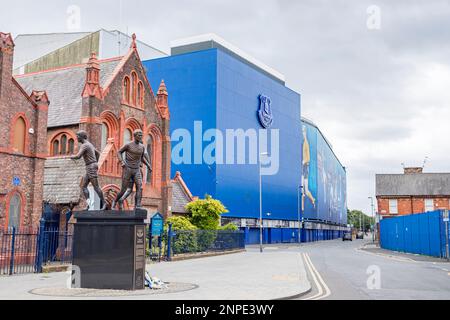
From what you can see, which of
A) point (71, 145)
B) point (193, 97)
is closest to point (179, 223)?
point (71, 145)

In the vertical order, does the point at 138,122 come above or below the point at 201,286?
above

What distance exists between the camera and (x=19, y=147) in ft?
75.6

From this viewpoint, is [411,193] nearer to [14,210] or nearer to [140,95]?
[140,95]

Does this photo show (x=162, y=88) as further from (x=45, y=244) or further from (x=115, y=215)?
(x=115, y=215)

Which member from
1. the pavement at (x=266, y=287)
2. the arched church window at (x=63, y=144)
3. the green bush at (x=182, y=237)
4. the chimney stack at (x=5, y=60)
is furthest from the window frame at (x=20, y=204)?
the green bush at (x=182, y=237)

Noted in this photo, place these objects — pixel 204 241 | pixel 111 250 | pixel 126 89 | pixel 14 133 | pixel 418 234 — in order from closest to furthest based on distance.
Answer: pixel 111 250 → pixel 14 133 → pixel 126 89 → pixel 204 241 → pixel 418 234

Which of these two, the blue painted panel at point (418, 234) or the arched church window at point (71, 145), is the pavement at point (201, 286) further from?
the blue painted panel at point (418, 234)

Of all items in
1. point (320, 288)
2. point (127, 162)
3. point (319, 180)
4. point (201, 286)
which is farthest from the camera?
point (319, 180)

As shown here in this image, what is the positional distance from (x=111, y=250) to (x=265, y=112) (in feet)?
185

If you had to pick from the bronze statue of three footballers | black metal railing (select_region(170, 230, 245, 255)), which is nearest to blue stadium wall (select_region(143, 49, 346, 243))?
black metal railing (select_region(170, 230, 245, 255))

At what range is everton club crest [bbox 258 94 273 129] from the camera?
67.9 m

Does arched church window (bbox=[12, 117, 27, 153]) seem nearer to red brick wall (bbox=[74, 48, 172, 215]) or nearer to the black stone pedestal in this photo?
red brick wall (bbox=[74, 48, 172, 215])

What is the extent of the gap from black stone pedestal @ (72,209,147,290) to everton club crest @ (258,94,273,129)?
2138 inches

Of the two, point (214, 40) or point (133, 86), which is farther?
point (214, 40)
